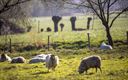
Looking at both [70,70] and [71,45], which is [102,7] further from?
[70,70]

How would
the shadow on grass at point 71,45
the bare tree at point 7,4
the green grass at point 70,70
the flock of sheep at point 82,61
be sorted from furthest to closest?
the shadow on grass at point 71,45, the bare tree at point 7,4, the flock of sheep at point 82,61, the green grass at point 70,70

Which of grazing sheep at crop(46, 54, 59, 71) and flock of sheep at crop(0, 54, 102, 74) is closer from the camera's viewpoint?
flock of sheep at crop(0, 54, 102, 74)

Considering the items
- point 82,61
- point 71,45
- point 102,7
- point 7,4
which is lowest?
point 71,45

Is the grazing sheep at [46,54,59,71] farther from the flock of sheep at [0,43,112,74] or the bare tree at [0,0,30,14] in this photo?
the bare tree at [0,0,30,14]

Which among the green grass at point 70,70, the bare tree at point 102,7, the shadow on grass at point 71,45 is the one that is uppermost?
the bare tree at point 102,7

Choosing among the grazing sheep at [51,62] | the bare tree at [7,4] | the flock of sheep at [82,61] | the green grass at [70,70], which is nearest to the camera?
the green grass at [70,70]

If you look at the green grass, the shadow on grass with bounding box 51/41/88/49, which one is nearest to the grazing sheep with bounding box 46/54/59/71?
the green grass

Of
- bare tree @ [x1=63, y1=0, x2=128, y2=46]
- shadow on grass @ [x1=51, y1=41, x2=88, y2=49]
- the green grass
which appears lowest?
the green grass

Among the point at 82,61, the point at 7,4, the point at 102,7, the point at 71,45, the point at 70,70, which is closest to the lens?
the point at 82,61

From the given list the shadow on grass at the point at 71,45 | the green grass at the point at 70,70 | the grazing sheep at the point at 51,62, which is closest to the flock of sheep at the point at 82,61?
the grazing sheep at the point at 51,62

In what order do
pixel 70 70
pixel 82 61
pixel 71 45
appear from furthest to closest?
1. pixel 71 45
2. pixel 70 70
3. pixel 82 61

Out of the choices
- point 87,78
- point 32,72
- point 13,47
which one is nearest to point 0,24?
point 13,47

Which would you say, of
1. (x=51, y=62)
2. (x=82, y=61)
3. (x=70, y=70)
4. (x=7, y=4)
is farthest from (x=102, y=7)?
(x=82, y=61)

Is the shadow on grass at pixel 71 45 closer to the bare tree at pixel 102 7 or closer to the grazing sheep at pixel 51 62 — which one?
the bare tree at pixel 102 7
